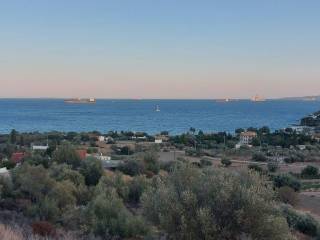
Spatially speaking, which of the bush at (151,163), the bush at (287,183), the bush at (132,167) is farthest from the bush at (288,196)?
the bush at (151,163)

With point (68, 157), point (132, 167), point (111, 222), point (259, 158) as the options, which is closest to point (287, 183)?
point (132, 167)

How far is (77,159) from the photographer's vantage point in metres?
35.8

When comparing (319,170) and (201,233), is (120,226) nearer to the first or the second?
(201,233)

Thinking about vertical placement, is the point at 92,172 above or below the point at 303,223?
above

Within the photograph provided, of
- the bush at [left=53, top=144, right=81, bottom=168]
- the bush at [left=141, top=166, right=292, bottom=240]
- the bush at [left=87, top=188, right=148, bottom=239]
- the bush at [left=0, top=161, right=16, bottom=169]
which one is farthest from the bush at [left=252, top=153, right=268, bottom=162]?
the bush at [left=141, top=166, right=292, bottom=240]

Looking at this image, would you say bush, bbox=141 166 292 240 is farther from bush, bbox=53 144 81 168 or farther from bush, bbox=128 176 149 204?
bush, bbox=53 144 81 168

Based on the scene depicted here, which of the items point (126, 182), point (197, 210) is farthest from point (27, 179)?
point (197, 210)

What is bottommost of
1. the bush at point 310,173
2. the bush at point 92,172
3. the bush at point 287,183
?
the bush at point 310,173

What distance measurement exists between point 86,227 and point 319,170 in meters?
31.5

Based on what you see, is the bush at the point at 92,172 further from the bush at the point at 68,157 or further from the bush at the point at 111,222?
the bush at the point at 111,222

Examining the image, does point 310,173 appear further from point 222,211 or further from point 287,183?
point 222,211

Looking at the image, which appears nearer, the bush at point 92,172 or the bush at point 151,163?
the bush at point 92,172

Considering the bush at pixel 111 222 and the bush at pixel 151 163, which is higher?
the bush at pixel 111 222

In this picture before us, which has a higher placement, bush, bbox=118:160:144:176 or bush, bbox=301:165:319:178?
bush, bbox=118:160:144:176
